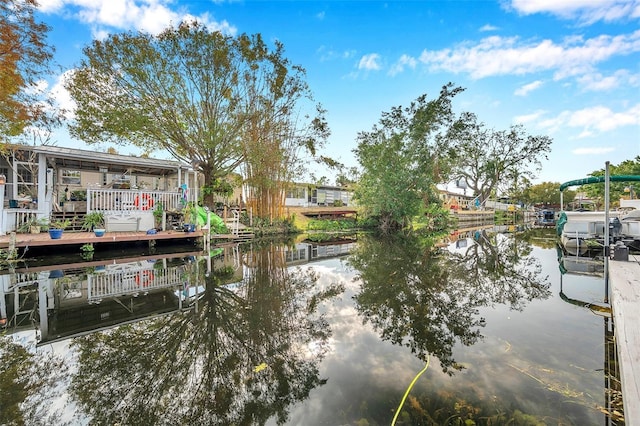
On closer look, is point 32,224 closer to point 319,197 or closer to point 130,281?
point 130,281

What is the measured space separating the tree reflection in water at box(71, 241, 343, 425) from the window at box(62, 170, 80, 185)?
15207 mm

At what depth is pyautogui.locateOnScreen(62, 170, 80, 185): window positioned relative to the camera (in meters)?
14.5

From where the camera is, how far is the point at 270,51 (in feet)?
48.6

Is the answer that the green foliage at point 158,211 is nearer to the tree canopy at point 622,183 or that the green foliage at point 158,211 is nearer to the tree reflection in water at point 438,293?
the tree reflection in water at point 438,293

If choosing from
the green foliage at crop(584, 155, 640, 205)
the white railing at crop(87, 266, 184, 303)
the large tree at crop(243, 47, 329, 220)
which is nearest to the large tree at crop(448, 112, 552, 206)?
the green foliage at crop(584, 155, 640, 205)

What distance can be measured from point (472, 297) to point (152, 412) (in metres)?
4.87

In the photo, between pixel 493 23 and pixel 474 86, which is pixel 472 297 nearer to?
pixel 493 23

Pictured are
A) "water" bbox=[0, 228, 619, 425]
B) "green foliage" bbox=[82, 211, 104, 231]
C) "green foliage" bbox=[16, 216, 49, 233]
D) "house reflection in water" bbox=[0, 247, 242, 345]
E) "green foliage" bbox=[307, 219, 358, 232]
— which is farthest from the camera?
"green foliage" bbox=[307, 219, 358, 232]

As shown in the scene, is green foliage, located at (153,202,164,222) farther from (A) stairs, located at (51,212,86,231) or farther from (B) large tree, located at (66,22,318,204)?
(B) large tree, located at (66,22,318,204)

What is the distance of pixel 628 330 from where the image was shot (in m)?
2.81

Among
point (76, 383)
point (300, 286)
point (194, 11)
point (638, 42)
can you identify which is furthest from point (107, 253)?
point (638, 42)

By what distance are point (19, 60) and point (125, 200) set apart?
4.85 m

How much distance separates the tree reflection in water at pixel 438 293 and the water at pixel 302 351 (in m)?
0.03

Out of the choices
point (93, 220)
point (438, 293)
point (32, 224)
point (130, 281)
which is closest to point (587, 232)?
point (438, 293)
